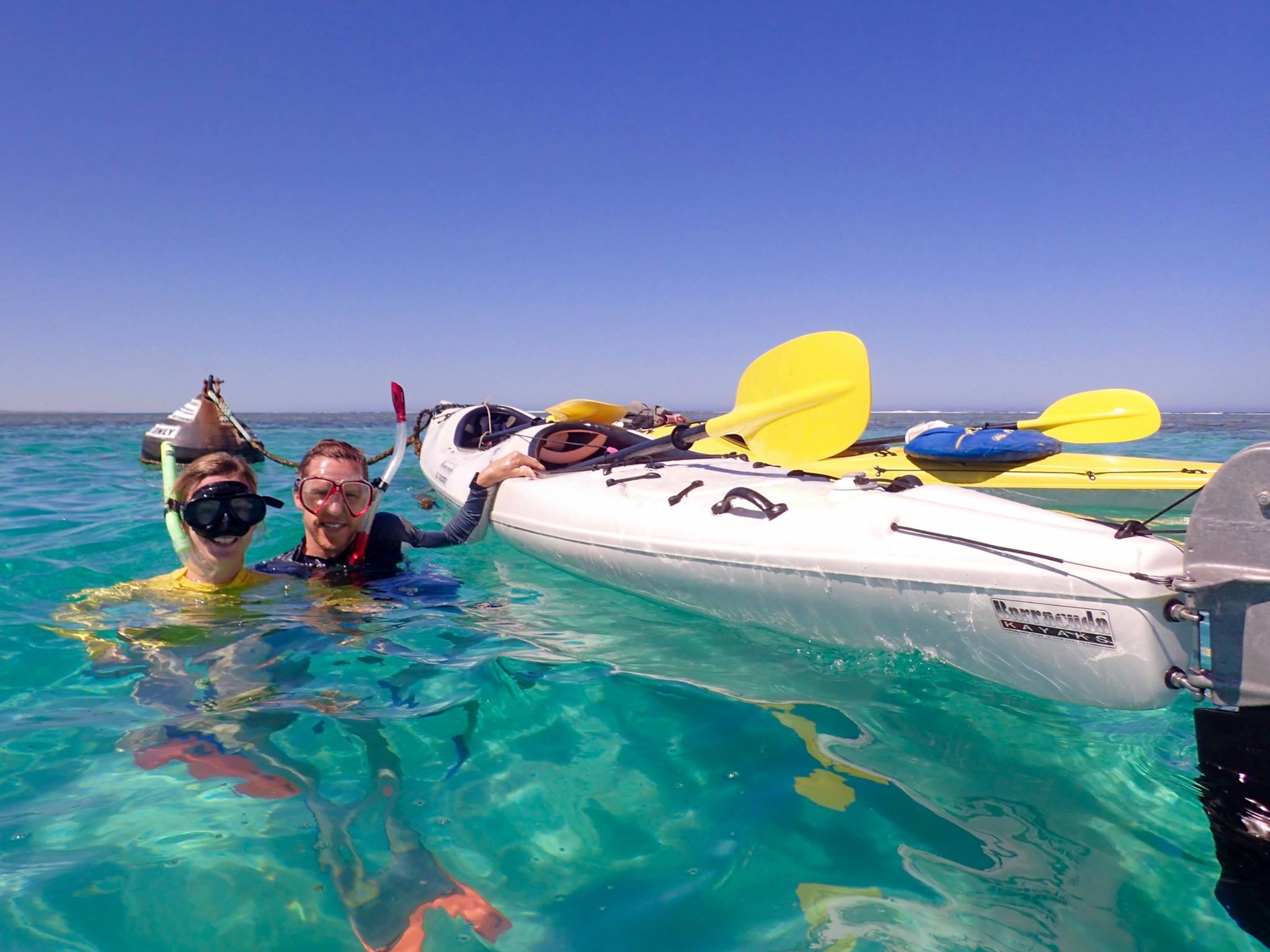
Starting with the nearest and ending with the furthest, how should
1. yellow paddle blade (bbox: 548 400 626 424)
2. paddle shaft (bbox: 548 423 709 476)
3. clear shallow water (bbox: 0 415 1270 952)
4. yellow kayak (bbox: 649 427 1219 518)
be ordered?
clear shallow water (bbox: 0 415 1270 952)
paddle shaft (bbox: 548 423 709 476)
yellow kayak (bbox: 649 427 1219 518)
yellow paddle blade (bbox: 548 400 626 424)

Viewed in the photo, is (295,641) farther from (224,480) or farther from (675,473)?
(675,473)

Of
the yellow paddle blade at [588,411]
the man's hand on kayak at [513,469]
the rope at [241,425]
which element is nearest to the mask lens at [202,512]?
the man's hand on kayak at [513,469]

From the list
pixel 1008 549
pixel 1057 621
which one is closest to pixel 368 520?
pixel 1008 549

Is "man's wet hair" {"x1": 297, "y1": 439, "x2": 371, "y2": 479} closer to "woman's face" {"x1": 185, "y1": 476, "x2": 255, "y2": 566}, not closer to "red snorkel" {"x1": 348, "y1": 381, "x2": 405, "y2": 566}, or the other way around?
"red snorkel" {"x1": 348, "y1": 381, "x2": 405, "y2": 566}

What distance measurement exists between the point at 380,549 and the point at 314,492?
687 millimetres

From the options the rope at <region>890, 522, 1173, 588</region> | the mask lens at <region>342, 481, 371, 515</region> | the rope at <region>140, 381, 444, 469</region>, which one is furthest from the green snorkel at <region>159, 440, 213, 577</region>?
the rope at <region>140, 381, 444, 469</region>

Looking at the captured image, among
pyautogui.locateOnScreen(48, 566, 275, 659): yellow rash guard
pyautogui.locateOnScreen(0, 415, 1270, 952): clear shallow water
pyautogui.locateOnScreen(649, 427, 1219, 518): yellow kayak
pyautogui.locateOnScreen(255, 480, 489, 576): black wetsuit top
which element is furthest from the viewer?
pyautogui.locateOnScreen(649, 427, 1219, 518): yellow kayak

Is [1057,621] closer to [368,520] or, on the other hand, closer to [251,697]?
[251,697]

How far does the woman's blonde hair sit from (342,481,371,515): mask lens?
467 mm

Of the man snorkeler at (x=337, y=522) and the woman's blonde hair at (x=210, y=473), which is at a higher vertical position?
the woman's blonde hair at (x=210, y=473)

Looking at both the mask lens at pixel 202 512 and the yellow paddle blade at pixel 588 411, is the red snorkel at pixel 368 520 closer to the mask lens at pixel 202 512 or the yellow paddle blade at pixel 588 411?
the mask lens at pixel 202 512

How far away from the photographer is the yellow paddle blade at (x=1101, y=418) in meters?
6.66

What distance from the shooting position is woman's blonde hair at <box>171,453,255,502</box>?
3.14 metres

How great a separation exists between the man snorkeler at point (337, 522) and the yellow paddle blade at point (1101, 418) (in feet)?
18.8
